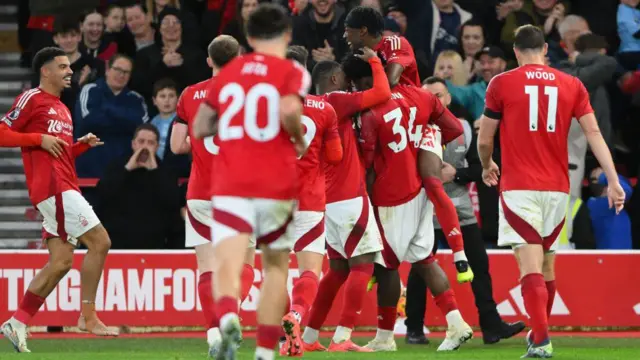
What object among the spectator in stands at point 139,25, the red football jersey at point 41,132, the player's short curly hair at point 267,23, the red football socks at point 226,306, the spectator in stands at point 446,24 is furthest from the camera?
the spectator in stands at point 139,25

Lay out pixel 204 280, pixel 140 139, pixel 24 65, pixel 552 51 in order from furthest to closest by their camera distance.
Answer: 1. pixel 24 65
2. pixel 552 51
3. pixel 140 139
4. pixel 204 280

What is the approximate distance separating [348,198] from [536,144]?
5.52 feet

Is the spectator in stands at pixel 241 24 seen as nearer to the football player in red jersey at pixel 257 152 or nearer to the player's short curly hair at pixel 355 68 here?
the player's short curly hair at pixel 355 68

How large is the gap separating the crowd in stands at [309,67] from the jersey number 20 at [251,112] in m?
6.78

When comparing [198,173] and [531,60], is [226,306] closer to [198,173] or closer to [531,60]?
A: [198,173]

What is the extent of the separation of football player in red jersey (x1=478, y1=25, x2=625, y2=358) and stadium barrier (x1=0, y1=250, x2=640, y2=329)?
11.6ft

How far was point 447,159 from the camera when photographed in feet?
43.2

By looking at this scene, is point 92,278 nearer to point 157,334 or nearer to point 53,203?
point 53,203

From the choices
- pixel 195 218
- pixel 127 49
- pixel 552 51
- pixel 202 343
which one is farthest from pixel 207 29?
pixel 195 218

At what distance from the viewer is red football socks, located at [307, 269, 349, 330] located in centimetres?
1138

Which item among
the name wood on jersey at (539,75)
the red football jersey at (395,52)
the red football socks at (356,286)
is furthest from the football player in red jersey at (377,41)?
the red football socks at (356,286)

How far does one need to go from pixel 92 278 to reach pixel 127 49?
18.3 feet

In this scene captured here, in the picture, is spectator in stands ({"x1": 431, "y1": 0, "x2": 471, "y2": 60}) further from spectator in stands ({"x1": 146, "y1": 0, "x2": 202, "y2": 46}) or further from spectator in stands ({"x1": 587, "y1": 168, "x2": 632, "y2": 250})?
spectator in stands ({"x1": 146, "y1": 0, "x2": 202, "y2": 46})

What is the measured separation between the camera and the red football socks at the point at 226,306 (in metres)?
7.48
